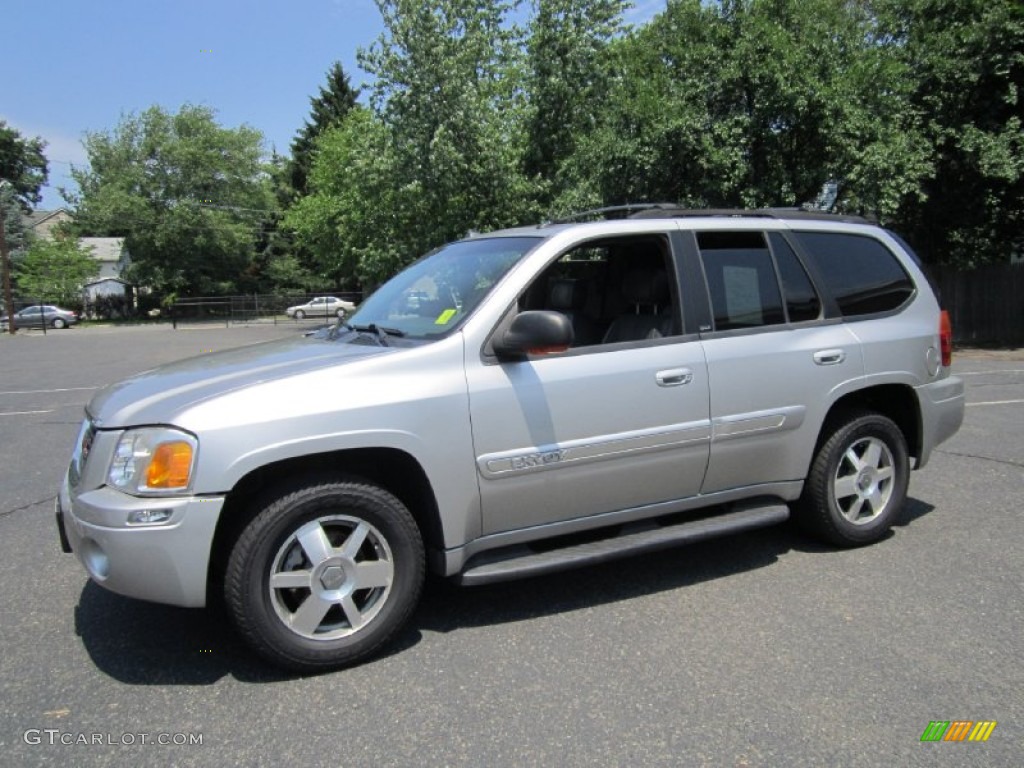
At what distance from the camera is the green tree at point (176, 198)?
4781cm

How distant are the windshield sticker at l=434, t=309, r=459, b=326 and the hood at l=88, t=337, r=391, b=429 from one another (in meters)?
0.29

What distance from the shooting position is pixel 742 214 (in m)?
4.39

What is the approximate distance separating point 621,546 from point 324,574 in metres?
1.41

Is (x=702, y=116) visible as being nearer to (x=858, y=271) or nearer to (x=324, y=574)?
(x=858, y=271)

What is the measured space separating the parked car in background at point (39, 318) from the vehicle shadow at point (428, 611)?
42.8 metres

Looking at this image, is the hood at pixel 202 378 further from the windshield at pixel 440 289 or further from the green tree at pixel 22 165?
the green tree at pixel 22 165

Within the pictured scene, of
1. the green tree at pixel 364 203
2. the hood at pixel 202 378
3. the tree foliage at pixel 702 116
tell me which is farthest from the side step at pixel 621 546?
the green tree at pixel 364 203

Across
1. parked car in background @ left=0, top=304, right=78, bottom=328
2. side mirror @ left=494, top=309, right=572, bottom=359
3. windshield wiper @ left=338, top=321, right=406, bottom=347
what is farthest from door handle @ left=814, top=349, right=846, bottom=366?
parked car in background @ left=0, top=304, right=78, bottom=328

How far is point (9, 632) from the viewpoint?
11.7 feet

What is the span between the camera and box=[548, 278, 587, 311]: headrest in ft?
15.0

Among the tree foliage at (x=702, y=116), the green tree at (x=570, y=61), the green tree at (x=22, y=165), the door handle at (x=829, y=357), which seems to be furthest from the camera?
the green tree at (x=22, y=165)

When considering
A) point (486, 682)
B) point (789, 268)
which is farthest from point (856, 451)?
point (486, 682)

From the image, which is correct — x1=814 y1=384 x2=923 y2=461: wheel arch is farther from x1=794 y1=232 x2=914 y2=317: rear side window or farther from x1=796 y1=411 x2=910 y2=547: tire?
x1=794 y1=232 x2=914 y2=317: rear side window

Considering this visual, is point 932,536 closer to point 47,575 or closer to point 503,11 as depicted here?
point 47,575
